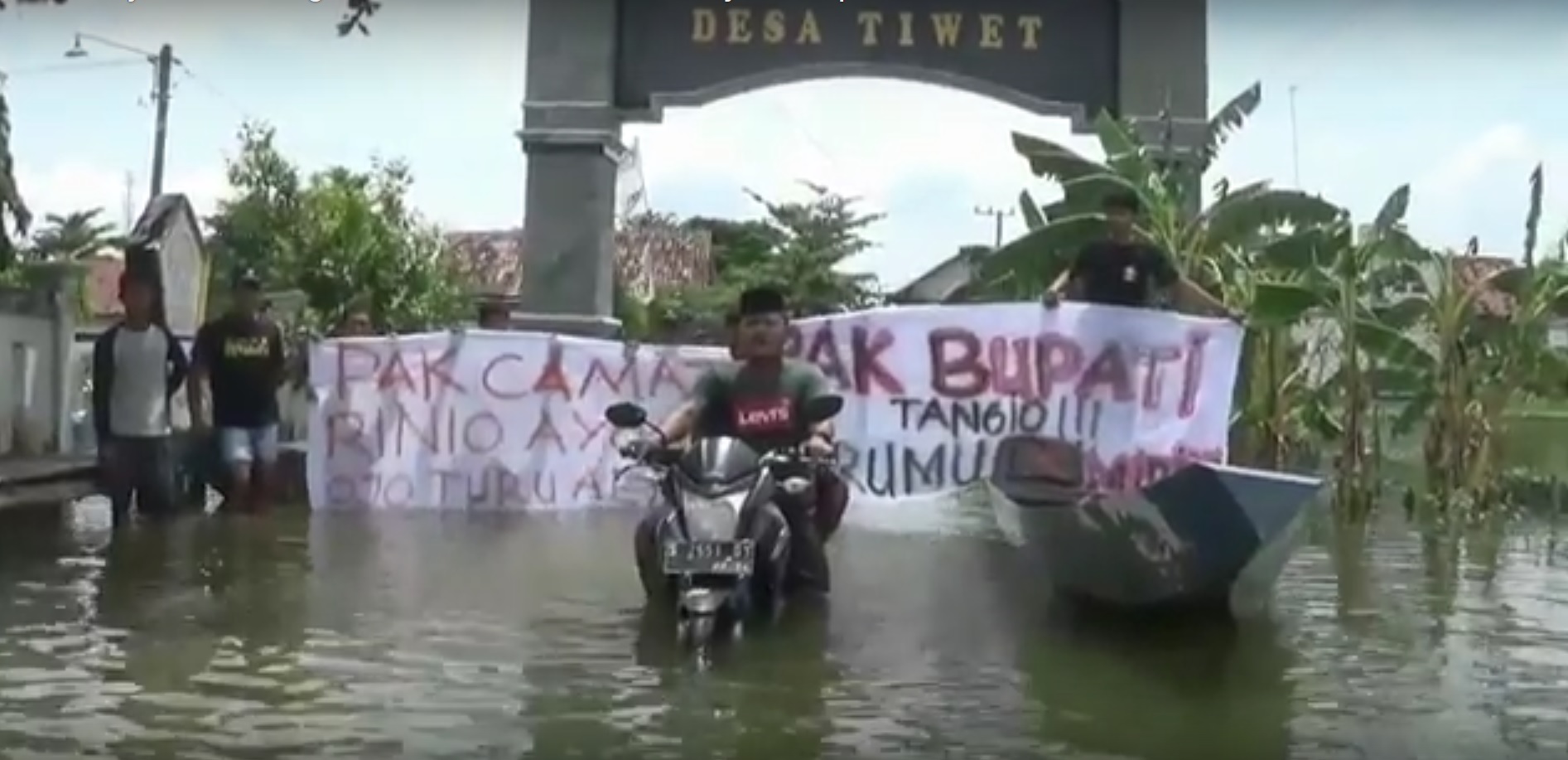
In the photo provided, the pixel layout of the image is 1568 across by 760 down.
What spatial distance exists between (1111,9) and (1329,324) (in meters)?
4.43

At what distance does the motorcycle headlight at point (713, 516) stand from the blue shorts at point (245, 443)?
610 cm

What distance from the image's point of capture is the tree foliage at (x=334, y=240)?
34438 millimetres

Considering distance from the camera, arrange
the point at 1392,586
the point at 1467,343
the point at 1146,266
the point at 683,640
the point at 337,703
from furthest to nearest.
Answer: the point at 1467,343 < the point at 1392,586 < the point at 1146,266 < the point at 683,640 < the point at 337,703

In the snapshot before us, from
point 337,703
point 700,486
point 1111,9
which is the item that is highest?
point 1111,9

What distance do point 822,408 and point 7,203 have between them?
1074 cm

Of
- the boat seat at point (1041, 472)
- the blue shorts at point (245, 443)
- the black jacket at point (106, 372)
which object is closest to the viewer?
the boat seat at point (1041, 472)

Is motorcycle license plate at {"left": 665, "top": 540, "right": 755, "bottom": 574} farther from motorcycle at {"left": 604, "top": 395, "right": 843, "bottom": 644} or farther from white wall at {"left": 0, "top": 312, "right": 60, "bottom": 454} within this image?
white wall at {"left": 0, "top": 312, "right": 60, "bottom": 454}

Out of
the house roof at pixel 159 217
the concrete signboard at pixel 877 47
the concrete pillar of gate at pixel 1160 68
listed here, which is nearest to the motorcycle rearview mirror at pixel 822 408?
the house roof at pixel 159 217

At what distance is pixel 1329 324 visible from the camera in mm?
18312

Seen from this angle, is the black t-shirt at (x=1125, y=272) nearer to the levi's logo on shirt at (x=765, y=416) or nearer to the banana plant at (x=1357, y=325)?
the levi's logo on shirt at (x=765, y=416)

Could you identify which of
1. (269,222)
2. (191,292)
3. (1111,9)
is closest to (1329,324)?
(1111,9)

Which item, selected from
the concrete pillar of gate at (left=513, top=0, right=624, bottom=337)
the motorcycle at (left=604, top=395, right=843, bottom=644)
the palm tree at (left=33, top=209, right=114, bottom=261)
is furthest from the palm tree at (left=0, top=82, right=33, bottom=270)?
the palm tree at (left=33, top=209, right=114, bottom=261)

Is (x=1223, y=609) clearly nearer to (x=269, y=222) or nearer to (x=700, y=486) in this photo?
(x=700, y=486)

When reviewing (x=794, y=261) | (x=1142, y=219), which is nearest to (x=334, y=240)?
(x=794, y=261)
